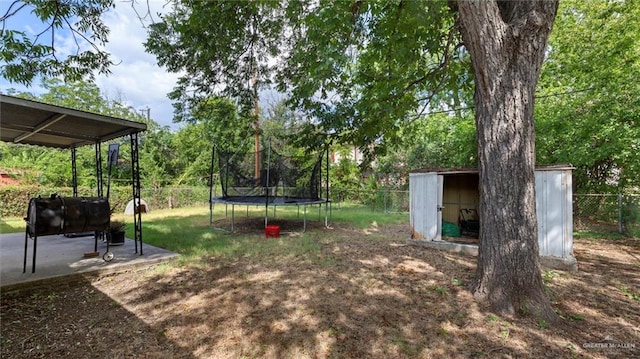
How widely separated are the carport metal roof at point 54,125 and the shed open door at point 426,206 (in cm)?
483

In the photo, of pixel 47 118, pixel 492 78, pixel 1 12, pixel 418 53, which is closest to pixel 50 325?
pixel 47 118

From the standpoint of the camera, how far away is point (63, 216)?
3.62 metres

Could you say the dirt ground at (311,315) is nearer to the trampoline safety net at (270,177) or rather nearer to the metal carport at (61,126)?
the metal carport at (61,126)

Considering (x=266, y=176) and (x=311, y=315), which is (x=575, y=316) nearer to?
(x=311, y=315)

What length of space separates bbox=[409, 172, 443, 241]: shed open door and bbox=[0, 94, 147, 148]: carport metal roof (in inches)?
190

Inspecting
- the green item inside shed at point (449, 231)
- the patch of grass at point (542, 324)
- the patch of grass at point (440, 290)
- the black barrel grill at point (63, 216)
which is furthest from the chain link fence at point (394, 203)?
the patch of grass at point (542, 324)

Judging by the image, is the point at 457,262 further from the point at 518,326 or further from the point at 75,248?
the point at 75,248

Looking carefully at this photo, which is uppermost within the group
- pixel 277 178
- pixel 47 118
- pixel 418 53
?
pixel 418 53

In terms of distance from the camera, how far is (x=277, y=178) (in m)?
A: 8.25

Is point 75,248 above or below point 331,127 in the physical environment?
below

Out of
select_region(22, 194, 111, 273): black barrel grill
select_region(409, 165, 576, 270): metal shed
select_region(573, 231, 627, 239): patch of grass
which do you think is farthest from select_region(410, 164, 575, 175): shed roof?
select_region(22, 194, 111, 273): black barrel grill

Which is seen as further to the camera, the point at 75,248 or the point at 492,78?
the point at 75,248

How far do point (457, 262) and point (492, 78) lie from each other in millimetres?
2851

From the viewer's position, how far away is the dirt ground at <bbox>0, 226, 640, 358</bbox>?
88.4 inches
